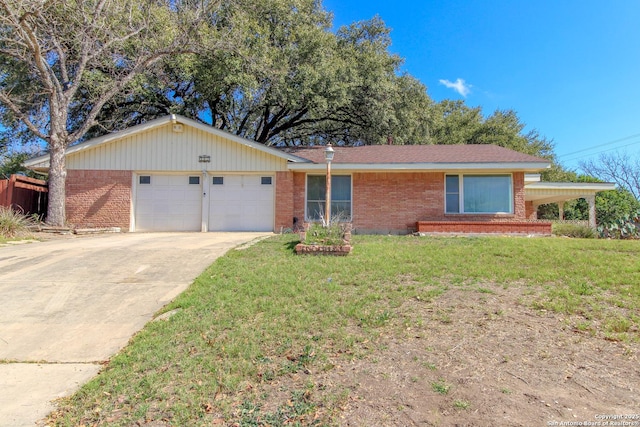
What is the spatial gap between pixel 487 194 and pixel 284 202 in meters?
7.08

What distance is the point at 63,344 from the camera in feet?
14.8

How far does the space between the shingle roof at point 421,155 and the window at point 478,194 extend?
→ 2.20ft

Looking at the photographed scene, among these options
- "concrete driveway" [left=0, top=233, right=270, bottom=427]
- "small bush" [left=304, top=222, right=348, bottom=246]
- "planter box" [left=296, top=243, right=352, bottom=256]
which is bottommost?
"concrete driveway" [left=0, top=233, right=270, bottom=427]

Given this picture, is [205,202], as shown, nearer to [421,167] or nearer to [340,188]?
[340,188]

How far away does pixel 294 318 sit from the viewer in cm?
461

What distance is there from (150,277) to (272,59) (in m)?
11.9

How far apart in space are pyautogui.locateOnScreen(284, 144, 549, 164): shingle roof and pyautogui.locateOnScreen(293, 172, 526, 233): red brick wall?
1.80ft

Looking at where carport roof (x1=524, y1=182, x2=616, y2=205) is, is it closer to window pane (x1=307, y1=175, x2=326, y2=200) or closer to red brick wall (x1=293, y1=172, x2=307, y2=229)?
window pane (x1=307, y1=175, x2=326, y2=200)

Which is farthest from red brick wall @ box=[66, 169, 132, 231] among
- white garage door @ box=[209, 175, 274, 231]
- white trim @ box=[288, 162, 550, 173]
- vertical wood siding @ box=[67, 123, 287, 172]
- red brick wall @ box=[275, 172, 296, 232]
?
white trim @ box=[288, 162, 550, 173]

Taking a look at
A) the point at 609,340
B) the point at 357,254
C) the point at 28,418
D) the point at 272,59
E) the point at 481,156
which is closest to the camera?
the point at 28,418

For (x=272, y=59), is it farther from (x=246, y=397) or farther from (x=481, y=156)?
(x=246, y=397)

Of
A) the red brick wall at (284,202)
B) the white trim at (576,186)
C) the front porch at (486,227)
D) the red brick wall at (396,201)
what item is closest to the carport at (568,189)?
the white trim at (576,186)

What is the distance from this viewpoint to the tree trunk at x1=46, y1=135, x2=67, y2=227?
41.8ft

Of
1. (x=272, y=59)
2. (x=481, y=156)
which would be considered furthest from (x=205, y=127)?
(x=481, y=156)
